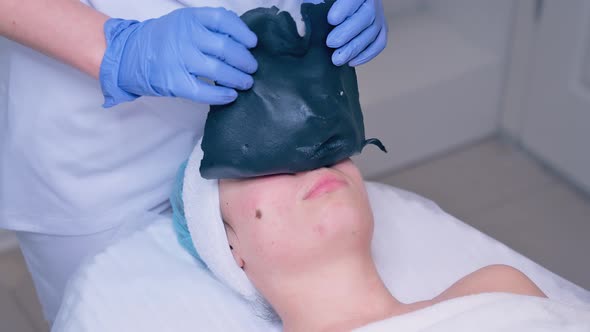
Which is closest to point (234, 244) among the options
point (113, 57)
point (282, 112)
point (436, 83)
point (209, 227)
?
point (209, 227)

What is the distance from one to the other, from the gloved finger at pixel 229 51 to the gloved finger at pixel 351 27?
15 cm

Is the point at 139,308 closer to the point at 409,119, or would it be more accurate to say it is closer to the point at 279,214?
the point at 279,214

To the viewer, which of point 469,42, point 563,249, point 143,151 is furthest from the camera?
point 469,42

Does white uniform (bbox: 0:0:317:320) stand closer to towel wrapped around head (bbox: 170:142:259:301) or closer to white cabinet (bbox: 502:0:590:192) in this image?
towel wrapped around head (bbox: 170:142:259:301)

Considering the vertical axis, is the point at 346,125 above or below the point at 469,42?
above

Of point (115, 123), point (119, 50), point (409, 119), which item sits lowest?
point (409, 119)

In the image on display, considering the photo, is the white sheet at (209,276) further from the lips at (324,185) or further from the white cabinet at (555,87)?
the white cabinet at (555,87)

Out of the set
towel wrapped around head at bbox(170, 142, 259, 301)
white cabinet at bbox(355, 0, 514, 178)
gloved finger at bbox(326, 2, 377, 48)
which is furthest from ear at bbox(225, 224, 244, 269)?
white cabinet at bbox(355, 0, 514, 178)

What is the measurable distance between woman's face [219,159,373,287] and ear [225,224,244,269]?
45 mm

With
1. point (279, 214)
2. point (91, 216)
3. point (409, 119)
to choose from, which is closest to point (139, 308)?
point (91, 216)

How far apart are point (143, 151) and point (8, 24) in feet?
1.15

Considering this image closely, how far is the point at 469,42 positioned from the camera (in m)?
2.91

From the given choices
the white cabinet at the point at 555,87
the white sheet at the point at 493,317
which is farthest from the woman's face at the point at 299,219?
the white cabinet at the point at 555,87

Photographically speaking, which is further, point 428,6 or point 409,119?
point 428,6
